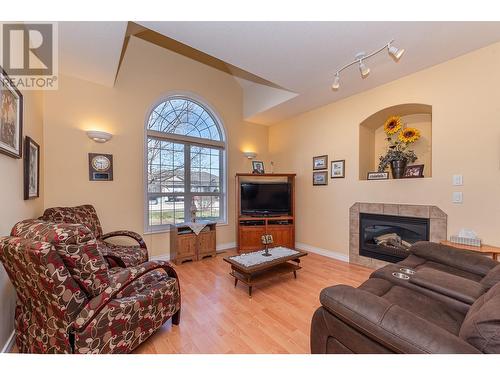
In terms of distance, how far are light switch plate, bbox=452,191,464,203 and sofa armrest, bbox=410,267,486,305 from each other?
5.01 ft

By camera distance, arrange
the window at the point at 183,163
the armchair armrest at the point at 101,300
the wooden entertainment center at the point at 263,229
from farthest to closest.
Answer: the wooden entertainment center at the point at 263,229, the window at the point at 183,163, the armchair armrest at the point at 101,300

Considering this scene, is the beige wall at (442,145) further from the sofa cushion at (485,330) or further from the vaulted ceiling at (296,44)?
the sofa cushion at (485,330)

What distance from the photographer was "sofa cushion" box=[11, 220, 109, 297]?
1.23m

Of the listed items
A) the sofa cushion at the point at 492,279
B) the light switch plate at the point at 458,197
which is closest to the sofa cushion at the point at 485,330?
the sofa cushion at the point at 492,279

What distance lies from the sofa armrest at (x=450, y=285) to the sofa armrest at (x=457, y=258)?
416mm

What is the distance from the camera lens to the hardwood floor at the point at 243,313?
173 centimetres

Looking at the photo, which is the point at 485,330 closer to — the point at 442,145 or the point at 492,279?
the point at 492,279

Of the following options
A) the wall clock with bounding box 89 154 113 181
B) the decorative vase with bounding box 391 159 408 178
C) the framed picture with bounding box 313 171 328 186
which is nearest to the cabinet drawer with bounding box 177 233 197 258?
the wall clock with bounding box 89 154 113 181

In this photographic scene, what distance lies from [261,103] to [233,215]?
7.53 ft

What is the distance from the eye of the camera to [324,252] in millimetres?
3965

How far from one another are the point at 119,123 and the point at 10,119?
1.69 m

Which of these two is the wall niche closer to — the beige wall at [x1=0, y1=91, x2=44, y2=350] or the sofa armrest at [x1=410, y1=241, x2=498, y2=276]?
the sofa armrest at [x1=410, y1=241, x2=498, y2=276]

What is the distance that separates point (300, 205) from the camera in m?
4.43
